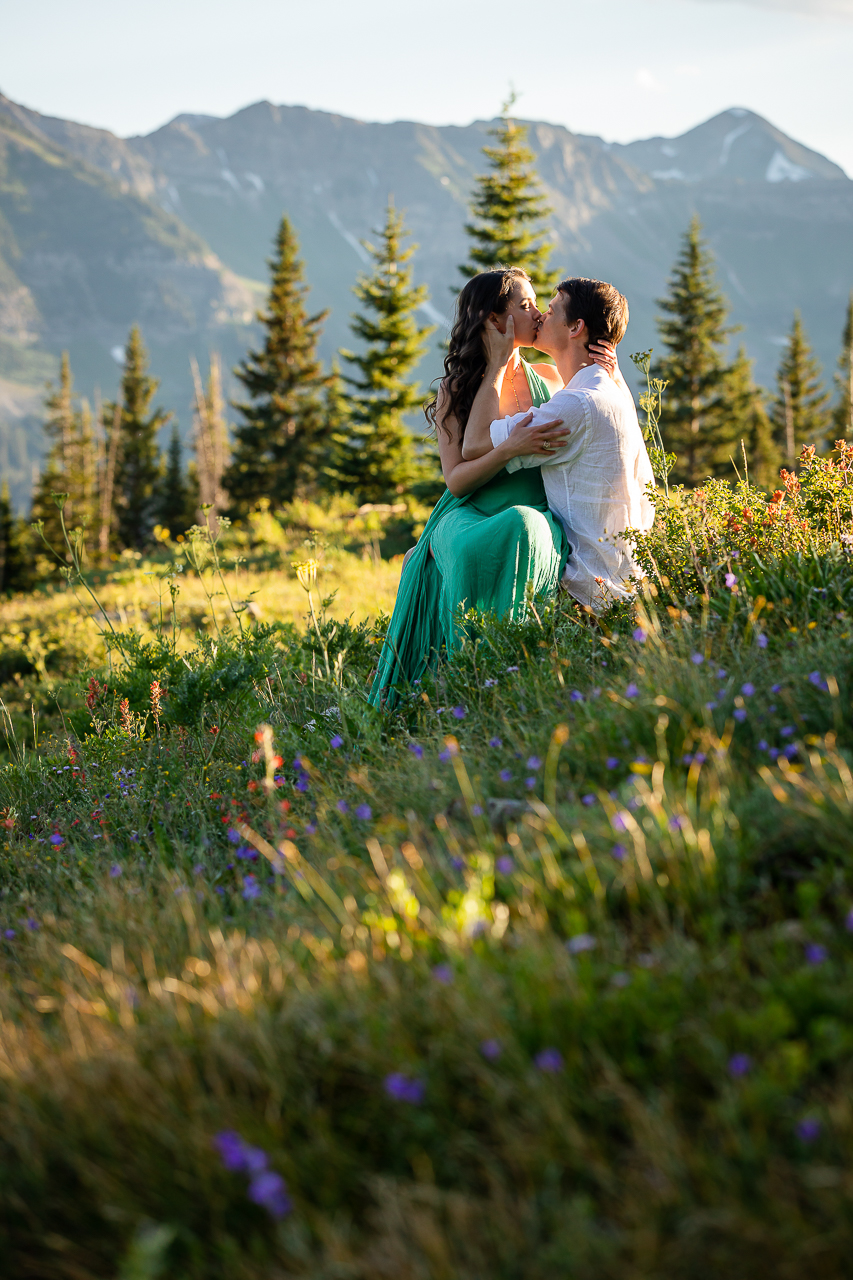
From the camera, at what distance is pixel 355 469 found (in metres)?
29.3

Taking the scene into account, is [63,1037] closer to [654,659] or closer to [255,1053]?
[255,1053]

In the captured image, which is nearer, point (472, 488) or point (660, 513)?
point (660, 513)

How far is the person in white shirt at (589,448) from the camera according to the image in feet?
13.5

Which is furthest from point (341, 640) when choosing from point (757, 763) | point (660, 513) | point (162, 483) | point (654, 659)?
point (162, 483)

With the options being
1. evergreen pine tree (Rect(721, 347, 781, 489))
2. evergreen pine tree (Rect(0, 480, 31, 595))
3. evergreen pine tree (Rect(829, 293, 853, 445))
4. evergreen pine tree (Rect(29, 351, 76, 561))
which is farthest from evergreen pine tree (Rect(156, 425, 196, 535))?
evergreen pine tree (Rect(829, 293, 853, 445))

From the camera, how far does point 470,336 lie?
4.70 m

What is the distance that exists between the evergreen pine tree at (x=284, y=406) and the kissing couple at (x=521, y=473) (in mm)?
Result: 37501

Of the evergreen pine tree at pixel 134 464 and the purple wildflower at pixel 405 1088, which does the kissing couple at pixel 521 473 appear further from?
the evergreen pine tree at pixel 134 464

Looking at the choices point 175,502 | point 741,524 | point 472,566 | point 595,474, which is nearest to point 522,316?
point 595,474

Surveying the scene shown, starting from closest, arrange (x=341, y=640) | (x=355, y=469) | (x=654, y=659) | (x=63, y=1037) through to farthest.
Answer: (x=63, y=1037) < (x=654, y=659) < (x=341, y=640) < (x=355, y=469)

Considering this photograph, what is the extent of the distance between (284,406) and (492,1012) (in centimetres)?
4249

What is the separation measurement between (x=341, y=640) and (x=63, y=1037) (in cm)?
331

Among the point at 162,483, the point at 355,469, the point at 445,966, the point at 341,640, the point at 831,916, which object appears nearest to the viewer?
the point at 445,966

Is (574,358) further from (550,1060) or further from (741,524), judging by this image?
(550,1060)
